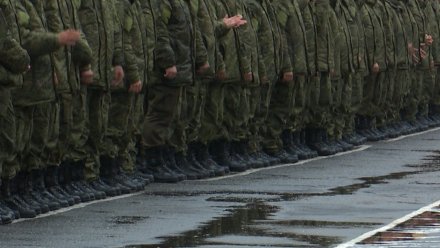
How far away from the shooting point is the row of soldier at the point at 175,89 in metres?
15.8

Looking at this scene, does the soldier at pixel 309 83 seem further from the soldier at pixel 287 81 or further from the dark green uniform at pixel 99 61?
the dark green uniform at pixel 99 61

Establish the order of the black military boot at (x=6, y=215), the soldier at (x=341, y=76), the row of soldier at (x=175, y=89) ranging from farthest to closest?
the soldier at (x=341, y=76)
the row of soldier at (x=175, y=89)
the black military boot at (x=6, y=215)

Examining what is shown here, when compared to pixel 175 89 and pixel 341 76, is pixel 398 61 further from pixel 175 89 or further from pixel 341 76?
pixel 175 89

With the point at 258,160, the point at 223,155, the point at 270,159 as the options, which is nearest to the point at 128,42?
the point at 223,155

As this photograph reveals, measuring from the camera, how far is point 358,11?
28359 mm

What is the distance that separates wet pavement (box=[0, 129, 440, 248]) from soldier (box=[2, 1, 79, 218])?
1.13 feet

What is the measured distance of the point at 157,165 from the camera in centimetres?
2005

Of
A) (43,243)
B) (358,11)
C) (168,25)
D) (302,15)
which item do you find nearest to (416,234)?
(43,243)

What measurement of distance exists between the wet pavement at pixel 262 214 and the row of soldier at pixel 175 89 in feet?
1.43

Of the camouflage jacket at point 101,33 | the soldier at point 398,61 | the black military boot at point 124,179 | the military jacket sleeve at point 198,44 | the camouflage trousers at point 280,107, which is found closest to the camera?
the camouflage jacket at point 101,33

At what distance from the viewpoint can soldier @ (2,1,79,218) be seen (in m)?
15.3

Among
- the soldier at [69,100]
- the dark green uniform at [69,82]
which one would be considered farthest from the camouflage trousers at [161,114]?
the dark green uniform at [69,82]

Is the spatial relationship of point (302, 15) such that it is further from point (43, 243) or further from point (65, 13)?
point (43, 243)

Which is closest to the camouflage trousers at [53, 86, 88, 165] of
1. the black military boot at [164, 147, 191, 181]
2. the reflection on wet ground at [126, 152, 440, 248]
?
the reflection on wet ground at [126, 152, 440, 248]
